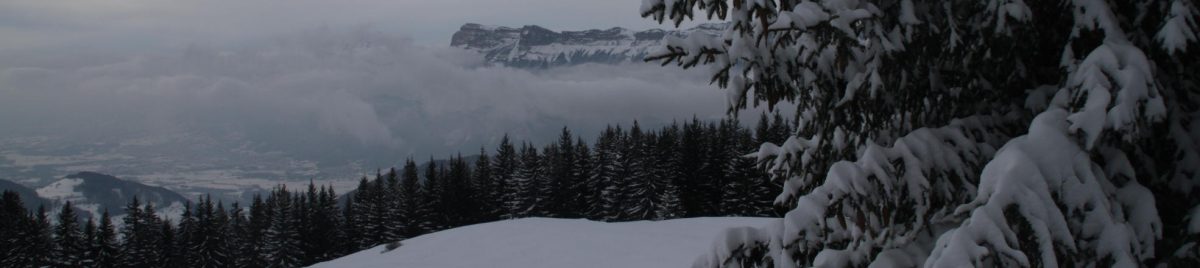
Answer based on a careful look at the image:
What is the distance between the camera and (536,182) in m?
62.9

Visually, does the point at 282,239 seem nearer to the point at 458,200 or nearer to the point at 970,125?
the point at 458,200

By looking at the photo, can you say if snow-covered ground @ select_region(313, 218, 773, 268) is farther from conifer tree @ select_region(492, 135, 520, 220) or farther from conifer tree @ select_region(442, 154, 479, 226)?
conifer tree @ select_region(442, 154, 479, 226)

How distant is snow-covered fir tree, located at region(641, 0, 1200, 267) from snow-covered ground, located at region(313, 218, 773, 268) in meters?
14.3

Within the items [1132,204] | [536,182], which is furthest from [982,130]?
[536,182]

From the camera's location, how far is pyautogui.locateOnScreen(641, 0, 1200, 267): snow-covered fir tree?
268 cm

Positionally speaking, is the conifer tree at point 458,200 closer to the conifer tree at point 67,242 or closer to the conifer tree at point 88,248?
the conifer tree at point 88,248

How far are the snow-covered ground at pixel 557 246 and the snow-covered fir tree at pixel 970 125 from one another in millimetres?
14315

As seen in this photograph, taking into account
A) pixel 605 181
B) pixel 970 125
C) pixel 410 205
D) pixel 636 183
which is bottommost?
pixel 410 205

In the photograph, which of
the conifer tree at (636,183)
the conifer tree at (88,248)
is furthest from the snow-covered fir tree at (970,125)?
the conifer tree at (88,248)

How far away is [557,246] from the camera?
2202cm

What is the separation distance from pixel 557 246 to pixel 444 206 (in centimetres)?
4610

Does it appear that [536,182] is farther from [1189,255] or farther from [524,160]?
[1189,255]

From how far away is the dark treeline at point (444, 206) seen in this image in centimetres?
5497

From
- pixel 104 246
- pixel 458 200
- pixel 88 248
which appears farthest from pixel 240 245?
pixel 458 200
